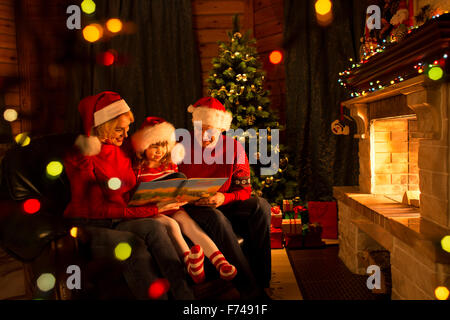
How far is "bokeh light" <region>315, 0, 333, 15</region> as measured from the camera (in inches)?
130

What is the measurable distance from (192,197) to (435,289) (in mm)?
1187

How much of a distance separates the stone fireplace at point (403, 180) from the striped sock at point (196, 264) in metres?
1.00

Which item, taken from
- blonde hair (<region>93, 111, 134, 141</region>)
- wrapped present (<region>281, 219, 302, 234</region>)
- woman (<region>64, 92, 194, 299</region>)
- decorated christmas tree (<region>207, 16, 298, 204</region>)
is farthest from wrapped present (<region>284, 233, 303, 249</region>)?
blonde hair (<region>93, 111, 134, 141</region>)

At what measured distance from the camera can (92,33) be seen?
3744 mm

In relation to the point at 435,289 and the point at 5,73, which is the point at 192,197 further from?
the point at 5,73

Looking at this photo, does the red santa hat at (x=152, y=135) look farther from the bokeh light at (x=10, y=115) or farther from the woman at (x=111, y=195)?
the bokeh light at (x=10, y=115)

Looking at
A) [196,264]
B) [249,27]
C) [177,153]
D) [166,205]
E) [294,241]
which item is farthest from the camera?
[249,27]

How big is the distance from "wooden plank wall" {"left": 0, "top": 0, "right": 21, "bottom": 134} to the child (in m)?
2.39

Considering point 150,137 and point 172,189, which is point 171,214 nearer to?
point 172,189

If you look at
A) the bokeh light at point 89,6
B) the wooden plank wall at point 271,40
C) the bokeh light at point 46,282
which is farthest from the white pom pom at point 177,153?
the bokeh light at point 89,6

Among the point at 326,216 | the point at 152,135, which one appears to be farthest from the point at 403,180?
the point at 152,135

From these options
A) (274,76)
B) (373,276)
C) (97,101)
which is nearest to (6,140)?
(97,101)

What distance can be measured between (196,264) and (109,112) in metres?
0.94

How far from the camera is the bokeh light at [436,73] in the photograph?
4.50 ft
